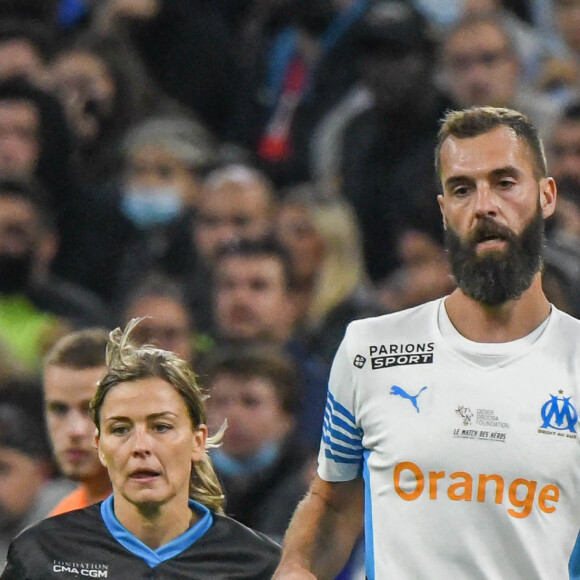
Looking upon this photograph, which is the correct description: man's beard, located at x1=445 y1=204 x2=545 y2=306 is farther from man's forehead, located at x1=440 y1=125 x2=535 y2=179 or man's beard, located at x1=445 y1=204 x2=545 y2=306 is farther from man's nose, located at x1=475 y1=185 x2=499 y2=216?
man's forehead, located at x1=440 y1=125 x2=535 y2=179

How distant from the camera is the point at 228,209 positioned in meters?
8.65

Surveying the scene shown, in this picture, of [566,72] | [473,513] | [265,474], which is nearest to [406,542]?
[473,513]

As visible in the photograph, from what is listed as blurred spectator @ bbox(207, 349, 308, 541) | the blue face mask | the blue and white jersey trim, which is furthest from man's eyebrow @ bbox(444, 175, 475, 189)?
the blue face mask

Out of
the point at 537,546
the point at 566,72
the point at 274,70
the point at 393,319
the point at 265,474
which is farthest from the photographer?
the point at 274,70

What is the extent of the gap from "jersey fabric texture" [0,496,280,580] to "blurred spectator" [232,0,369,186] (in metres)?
5.00

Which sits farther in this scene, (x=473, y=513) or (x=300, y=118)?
(x=300, y=118)

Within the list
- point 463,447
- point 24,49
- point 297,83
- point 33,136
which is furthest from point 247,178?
point 463,447

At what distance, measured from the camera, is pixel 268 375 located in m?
7.13

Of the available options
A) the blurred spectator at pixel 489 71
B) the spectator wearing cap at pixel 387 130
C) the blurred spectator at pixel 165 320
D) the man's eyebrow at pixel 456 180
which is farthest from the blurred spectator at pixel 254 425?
the man's eyebrow at pixel 456 180

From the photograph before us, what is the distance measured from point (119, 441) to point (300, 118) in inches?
209

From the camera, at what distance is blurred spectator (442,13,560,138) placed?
8617 millimetres

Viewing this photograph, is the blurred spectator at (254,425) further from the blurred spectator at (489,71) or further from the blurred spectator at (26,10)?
the blurred spectator at (26,10)

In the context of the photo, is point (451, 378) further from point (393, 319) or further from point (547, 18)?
point (547, 18)

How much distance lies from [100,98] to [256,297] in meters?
2.21
